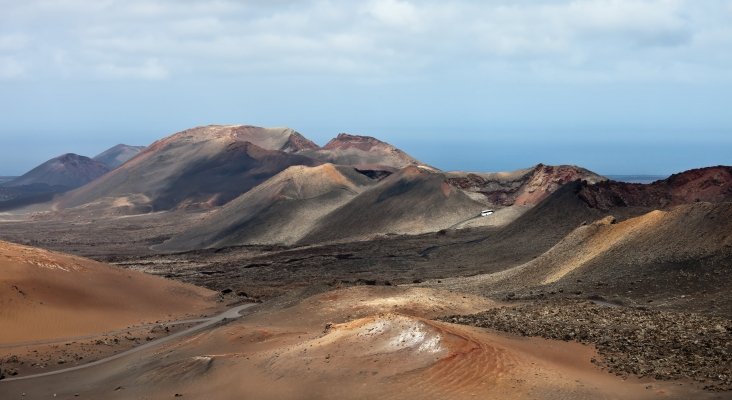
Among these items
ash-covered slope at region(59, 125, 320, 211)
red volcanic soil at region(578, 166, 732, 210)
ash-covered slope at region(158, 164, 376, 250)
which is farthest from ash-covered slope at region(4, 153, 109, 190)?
red volcanic soil at region(578, 166, 732, 210)

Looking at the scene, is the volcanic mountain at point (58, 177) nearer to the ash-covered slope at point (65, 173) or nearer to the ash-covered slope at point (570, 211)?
Answer: the ash-covered slope at point (65, 173)

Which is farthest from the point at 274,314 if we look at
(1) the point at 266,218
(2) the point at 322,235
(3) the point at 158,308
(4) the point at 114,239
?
(4) the point at 114,239

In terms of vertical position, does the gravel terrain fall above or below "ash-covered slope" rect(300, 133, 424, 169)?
below

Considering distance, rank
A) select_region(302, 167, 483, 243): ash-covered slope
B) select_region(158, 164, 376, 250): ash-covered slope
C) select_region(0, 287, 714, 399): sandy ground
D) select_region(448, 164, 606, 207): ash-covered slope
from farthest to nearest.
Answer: select_region(448, 164, 606, 207): ash-covered slope, select_region(158, 164, 376, 250): ash-covered slope, select_region(302, 167, 483, 243): ash-covered slope, select_region(0, 287, 714, 399): sandy ground

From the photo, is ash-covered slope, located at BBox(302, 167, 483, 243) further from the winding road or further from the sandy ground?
the sandy ground

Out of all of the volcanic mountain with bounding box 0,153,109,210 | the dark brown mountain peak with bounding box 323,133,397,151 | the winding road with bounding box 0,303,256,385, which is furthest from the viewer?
the volcanic mountain with bounding box 0,153,109,210

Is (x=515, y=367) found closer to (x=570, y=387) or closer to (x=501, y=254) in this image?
(x=570, y=387)
